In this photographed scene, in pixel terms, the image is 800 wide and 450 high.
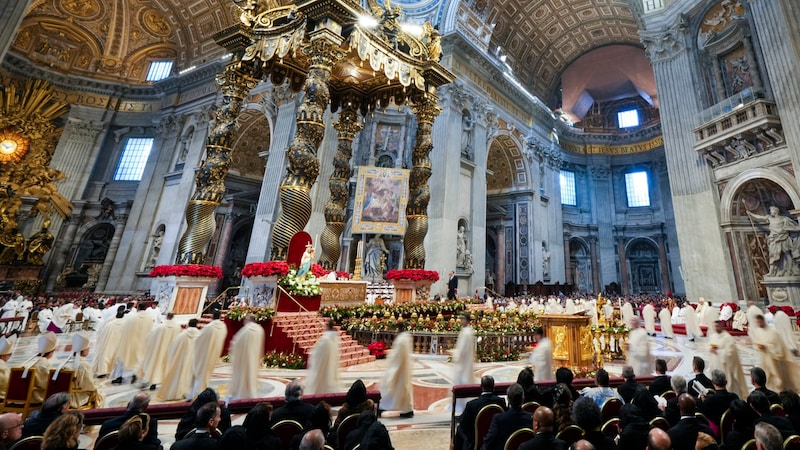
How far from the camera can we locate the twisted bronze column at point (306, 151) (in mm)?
6309

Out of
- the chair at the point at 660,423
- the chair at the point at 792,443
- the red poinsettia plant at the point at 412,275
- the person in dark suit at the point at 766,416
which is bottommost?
the chair at the point at 660,423

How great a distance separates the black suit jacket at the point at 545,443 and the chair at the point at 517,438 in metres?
0.23

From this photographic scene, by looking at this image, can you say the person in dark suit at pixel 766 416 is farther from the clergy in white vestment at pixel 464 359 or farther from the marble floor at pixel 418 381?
the clergy in white vestment at pixel 464 359

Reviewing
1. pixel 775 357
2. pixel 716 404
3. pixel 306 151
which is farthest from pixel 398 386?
pixel 775 357

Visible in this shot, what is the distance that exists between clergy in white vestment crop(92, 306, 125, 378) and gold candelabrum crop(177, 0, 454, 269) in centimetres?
197

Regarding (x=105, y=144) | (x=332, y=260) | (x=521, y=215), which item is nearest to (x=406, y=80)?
(x=332, y=260)

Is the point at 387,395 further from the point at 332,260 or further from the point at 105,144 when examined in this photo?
the point at 105,144

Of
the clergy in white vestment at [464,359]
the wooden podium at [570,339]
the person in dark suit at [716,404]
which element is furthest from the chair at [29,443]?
the wooden podium at [570,339]

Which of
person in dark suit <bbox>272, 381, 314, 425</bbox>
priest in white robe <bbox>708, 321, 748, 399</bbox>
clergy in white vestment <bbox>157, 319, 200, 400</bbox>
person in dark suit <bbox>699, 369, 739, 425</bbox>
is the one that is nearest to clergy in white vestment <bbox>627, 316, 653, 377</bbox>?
priest in white robe <bbox>708, 321, 748, 399</bbox>

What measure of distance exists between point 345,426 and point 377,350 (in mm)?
4437

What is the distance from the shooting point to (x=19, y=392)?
2693mm

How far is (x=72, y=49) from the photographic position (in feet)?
64.4

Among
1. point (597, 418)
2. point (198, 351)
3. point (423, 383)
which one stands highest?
point (597, 418)

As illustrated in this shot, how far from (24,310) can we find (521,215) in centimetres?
2093
